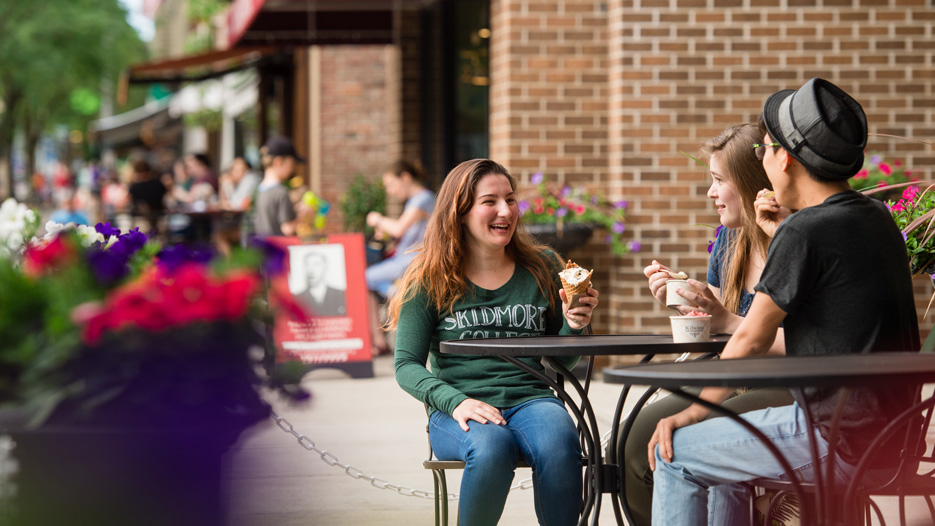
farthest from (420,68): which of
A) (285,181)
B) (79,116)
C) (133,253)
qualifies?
(79,116)

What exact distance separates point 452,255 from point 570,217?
3926 mm

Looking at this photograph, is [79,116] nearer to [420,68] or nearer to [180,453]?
[420,68]

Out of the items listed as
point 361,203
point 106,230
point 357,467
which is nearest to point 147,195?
point 361,203

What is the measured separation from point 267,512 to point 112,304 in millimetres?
2726

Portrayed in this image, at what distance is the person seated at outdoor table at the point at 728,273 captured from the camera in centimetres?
351

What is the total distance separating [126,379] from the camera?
2.13 m

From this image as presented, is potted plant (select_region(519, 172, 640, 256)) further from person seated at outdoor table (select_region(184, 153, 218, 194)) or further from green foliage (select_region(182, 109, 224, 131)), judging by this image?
green foliage (select_region(182, 109, 224, 131))

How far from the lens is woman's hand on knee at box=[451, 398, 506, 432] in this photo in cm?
341

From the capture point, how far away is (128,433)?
2182 millimetres

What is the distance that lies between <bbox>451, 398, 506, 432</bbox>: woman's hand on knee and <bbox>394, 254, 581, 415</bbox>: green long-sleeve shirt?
0.14 meters

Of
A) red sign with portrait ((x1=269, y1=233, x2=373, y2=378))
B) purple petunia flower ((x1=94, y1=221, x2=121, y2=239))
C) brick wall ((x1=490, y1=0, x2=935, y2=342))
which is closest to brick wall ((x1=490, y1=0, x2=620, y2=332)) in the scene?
brick wall ((x1=490, y1=0, x2=935, y2=342))

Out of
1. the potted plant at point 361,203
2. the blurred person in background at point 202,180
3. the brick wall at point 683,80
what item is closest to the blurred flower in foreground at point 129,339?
the brick wall at point 683,80

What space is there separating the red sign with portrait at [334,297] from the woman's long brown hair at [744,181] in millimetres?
4648

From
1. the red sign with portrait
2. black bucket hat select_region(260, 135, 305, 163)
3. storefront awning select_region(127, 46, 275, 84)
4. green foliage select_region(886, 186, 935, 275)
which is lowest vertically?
the red sign with portrait
